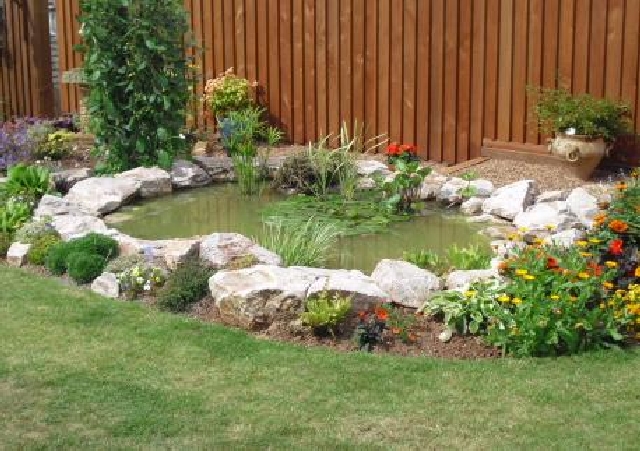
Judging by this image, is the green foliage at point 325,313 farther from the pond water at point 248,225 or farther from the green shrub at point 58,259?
the green shrub at point 58,259

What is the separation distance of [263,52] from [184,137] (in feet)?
6.96

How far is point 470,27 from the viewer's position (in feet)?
31.7

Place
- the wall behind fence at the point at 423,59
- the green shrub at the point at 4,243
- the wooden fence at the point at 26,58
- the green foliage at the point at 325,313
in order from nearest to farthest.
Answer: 1. the green foliage at the point at 325,313
2. the green shrub at the point at 4,243
3. the wall behind fence at the point at 423,59
4. the wooden fence at the point at 26,58

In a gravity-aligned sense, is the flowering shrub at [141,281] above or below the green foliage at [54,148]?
below

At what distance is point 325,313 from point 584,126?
3.90 meters

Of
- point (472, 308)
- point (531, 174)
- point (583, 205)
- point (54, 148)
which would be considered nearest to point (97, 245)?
point (472, 308)

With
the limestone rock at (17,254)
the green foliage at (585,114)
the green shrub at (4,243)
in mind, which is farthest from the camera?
the green foliage at (585,114)

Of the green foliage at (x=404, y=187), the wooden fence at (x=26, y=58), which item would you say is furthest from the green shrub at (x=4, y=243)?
the wooden fence at (x=26, y=58)

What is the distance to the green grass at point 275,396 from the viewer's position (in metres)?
4.28

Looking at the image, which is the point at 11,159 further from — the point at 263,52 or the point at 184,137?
the point at 263,52

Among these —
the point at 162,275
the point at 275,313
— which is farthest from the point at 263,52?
the point at 275,313

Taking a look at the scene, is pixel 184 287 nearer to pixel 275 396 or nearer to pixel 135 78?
pixel 275 396

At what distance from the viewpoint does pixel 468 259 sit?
638cm

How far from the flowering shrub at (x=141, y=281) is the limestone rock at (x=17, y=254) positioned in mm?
1068
